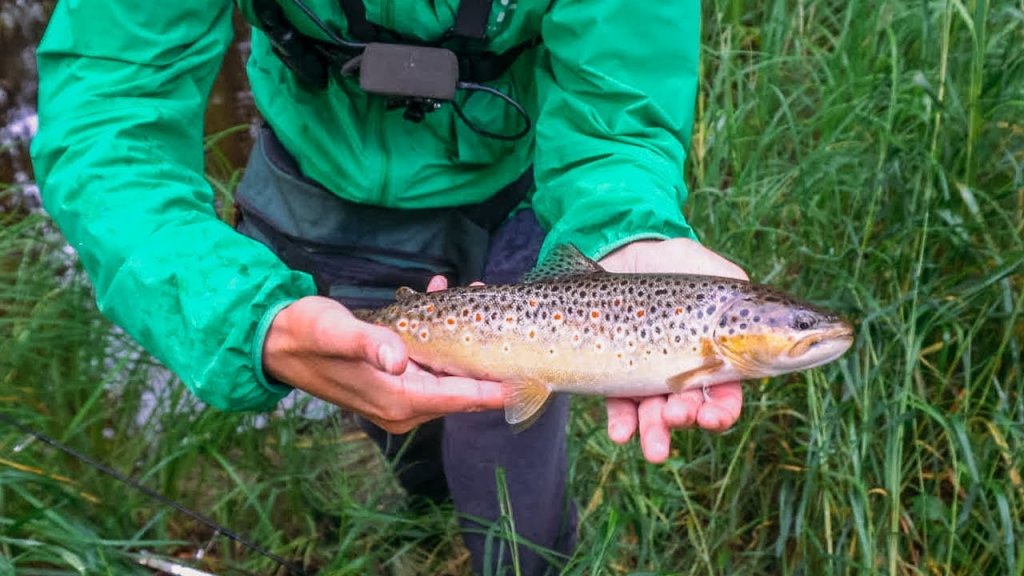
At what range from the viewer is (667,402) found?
71.2 inches

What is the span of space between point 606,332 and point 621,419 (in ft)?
0.52

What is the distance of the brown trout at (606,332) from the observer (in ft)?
5.83

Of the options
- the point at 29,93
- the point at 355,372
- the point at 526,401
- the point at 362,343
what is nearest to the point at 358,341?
the point at 362,343

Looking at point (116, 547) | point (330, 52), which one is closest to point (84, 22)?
point (330, 52)

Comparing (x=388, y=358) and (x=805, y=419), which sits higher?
(x=388, y=358)

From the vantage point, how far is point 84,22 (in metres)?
1.80

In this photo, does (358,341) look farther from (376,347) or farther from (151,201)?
(151,201)

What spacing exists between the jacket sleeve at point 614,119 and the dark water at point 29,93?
9.12ft

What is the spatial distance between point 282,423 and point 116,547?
1.99 ft

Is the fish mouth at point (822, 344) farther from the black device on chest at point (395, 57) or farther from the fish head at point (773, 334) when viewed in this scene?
the black device on chest at point (395, 57)

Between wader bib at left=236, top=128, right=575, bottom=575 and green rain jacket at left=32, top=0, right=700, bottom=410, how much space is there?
63 millimetres

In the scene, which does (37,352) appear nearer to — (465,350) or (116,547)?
(116,547)

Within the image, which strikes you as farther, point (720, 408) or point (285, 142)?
point (285, 142)

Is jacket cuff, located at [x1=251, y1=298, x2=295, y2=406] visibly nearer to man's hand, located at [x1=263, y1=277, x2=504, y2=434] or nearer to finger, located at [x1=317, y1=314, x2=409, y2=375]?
man's hand, located at [x1=263, y1=277, x2=504, y2=434]
